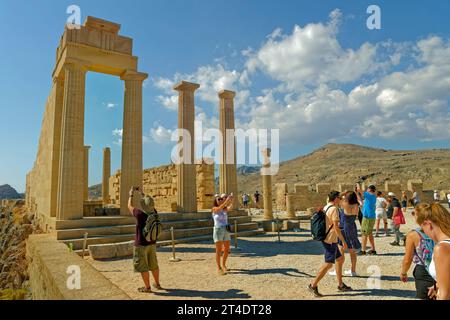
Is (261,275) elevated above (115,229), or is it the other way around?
(115,229)

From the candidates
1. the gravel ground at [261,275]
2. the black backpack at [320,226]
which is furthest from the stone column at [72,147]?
the black backpack at [320,226]

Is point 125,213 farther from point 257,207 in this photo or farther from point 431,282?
point 257,207

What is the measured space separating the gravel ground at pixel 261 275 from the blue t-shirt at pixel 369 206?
3.53 feet

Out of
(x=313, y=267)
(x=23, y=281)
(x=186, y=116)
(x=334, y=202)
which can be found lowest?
(x=23, y=281)

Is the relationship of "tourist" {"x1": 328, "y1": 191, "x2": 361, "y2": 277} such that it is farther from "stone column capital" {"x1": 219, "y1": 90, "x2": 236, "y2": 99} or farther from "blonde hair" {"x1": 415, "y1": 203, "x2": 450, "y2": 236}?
"stone column capital" {"x1": 219, "y1": 90, "x2": 236, "y2": 99}

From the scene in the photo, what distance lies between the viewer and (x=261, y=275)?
6504 mm

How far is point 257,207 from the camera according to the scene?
27734mm

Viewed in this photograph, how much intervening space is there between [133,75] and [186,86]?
2.62 m

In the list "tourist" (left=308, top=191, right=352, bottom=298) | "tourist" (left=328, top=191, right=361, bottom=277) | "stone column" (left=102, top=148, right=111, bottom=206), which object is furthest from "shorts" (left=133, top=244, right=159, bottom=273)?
"stone column" (left=102, top=148, right=111, bottom=206)

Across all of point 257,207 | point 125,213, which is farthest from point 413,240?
point 257,207

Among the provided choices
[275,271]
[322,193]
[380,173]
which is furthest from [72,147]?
[380,173]

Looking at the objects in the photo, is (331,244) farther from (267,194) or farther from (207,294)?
(267,194)

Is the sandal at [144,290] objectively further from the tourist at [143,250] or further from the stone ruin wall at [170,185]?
the stone ruin wall at [170,185]

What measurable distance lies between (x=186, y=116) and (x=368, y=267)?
31.6 ft
